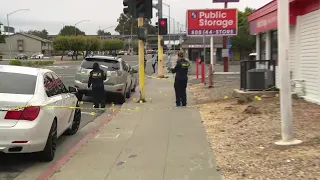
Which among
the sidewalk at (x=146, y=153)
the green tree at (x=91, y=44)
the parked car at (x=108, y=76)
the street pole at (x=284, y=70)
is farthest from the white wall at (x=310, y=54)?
the green tree at (x=91, y=44)

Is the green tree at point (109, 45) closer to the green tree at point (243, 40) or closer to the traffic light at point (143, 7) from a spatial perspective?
the green tree at point (243, 40)

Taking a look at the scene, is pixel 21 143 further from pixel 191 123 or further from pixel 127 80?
pixel 127 80

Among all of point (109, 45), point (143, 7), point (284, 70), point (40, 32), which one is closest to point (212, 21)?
point (143, 7)

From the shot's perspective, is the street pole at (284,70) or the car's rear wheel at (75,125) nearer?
the street pole at (284,70)

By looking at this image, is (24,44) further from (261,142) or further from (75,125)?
(261,142)

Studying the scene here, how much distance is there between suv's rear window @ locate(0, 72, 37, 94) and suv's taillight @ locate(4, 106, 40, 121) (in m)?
0.55

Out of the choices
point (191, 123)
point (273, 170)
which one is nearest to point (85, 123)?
point (191, 123)

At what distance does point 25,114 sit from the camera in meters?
6.16

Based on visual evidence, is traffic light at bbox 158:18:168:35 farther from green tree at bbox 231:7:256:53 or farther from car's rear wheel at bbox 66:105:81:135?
green tree at bbox 231:7:256:53

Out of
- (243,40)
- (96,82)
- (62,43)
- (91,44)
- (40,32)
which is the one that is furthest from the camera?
(40,32)

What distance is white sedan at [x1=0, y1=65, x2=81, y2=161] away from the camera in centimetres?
607

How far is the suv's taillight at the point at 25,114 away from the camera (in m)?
6.09

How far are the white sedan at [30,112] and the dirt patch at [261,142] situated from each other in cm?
284

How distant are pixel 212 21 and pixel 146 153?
66.5 ft
